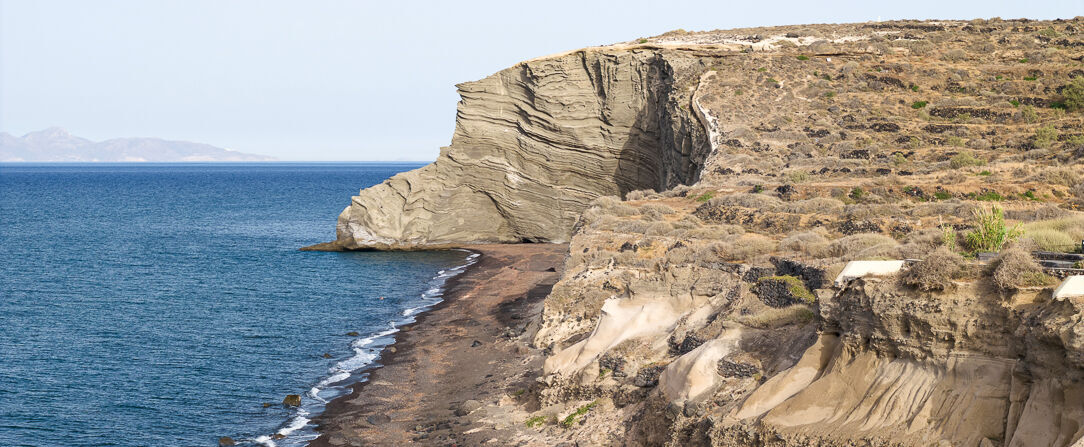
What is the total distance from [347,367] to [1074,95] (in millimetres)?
46433

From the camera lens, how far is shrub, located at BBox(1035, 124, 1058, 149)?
157 ft

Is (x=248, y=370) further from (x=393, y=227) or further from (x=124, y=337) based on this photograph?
(x=393, y=227)

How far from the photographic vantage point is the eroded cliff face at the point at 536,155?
68.1 m

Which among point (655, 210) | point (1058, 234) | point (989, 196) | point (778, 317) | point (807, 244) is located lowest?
point (989, 196)

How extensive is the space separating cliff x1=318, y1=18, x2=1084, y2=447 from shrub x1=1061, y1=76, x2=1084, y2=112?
0.41 ft

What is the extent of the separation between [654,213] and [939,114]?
27.3 m

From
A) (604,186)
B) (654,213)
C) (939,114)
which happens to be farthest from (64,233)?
(939,114)

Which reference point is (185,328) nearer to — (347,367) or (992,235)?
(347,367)

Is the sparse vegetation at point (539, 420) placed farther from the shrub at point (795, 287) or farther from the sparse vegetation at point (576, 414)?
the shrub at point (795, 287)

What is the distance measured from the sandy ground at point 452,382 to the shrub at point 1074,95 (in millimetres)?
34436

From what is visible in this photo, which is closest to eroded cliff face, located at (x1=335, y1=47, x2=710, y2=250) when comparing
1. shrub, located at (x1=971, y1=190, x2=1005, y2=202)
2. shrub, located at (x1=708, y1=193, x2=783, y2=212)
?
shrub, located at (x1=708, y1=193, x2=783, y2=212)

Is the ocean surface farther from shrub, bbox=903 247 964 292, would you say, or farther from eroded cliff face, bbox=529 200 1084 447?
shrub, bbox=903 247 964 292

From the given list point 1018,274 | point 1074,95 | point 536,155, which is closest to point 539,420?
point 1018,274

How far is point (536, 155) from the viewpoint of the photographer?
228ft
